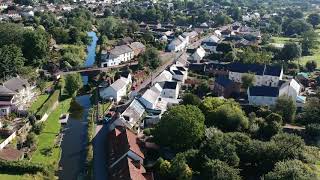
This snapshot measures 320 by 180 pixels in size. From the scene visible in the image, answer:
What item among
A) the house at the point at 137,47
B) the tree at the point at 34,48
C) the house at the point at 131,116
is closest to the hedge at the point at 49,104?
the house at the point at 131,116

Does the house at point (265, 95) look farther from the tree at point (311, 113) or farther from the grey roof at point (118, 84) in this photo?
the grey roof at point (118, 84)

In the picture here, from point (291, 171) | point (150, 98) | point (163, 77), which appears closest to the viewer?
point (291, 171)

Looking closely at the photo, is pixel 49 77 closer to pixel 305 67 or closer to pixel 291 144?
pixel 291 144

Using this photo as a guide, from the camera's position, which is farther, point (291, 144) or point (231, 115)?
point (231, 115)

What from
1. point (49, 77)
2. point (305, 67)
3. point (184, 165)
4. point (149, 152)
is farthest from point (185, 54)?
point (184, 165)

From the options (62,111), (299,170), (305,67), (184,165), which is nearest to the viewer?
(299,170)

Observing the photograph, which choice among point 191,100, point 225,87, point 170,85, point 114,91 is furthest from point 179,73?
point 191,100

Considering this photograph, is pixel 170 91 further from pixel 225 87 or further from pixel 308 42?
pixel 308 42
